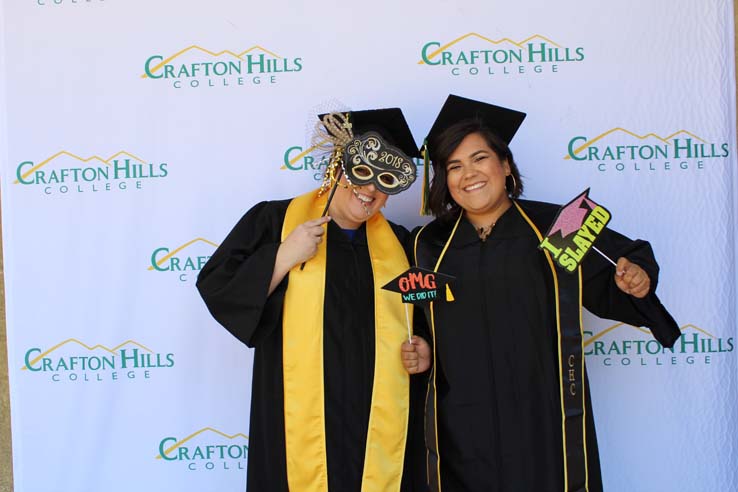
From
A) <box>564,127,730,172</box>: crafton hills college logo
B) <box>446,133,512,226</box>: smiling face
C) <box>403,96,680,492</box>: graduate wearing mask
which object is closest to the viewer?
<box>403,96,680,492</box>: graduate wearing mask

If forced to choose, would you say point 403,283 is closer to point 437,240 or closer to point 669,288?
point 437,240

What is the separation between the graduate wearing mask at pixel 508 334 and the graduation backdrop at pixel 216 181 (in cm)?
76

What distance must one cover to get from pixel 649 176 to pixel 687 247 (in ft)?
1.24

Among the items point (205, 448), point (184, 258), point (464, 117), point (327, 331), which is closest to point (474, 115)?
point (464, 117)

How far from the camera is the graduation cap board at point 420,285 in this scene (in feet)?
7.10

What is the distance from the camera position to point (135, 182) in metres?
3.14

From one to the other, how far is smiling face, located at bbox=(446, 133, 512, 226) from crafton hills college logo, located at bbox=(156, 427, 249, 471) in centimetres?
163

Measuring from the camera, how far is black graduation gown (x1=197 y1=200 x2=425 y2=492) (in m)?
2.30

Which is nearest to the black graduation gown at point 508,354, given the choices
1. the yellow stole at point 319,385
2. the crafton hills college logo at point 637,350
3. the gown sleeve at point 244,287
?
the yellow stole at point 319,385

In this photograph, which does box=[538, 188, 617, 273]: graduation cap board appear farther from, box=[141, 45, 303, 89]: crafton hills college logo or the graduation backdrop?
box=[141, 45, 303, 89]: crafton hills college logo

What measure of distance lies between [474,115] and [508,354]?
92 centimetres

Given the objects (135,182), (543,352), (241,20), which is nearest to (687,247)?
(543,352)

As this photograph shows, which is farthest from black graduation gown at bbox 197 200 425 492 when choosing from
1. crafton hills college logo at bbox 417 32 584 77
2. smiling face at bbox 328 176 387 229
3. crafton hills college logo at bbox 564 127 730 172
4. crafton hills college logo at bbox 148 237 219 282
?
crafton hills college logo at bbox 564 127 730 172

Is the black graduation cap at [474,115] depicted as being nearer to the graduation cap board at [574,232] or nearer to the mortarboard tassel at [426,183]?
the mortarboard tassel at [426,183]
